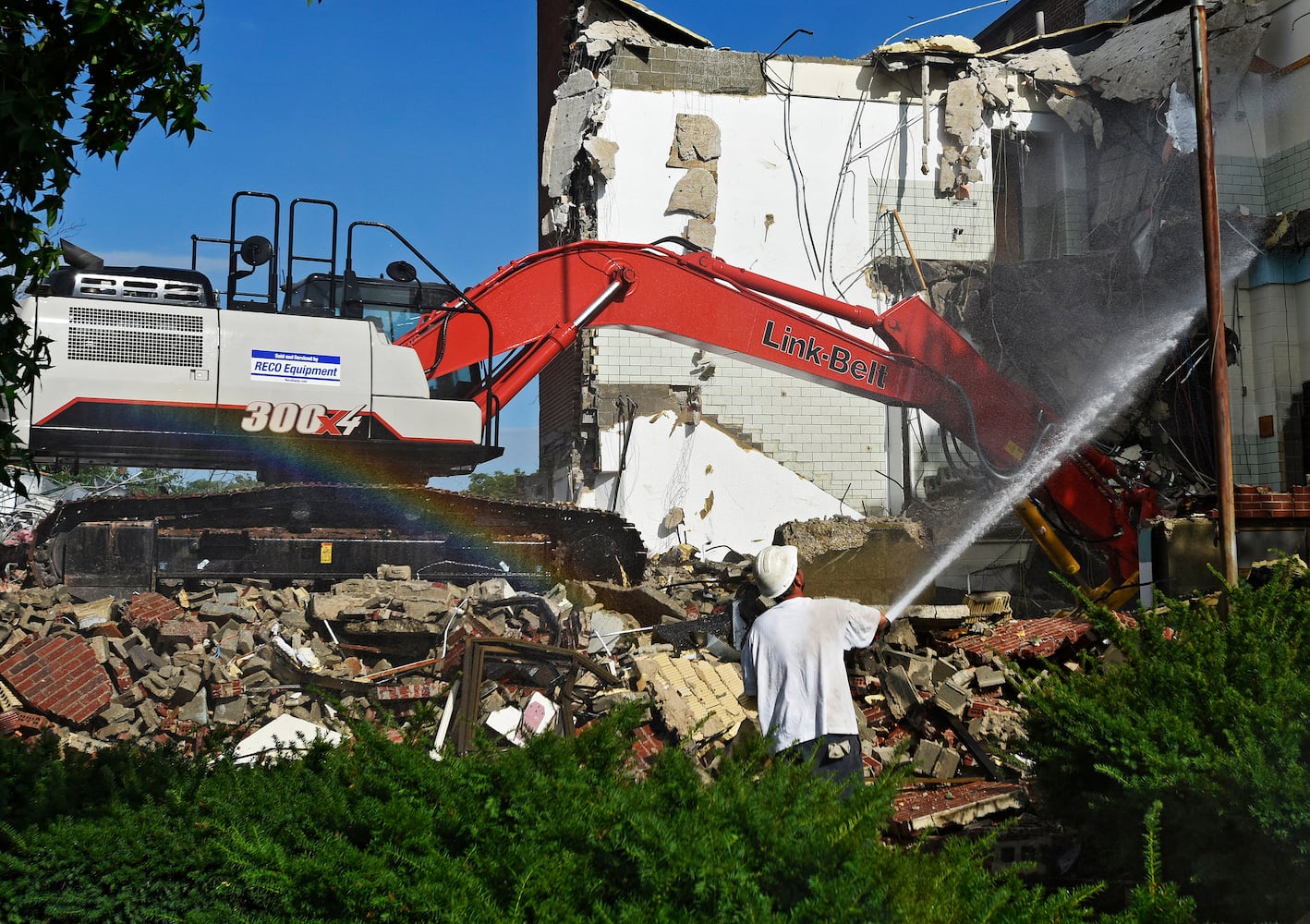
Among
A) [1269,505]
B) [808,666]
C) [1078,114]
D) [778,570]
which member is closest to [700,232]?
[1078,114]

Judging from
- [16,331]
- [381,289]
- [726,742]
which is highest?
[381,289]

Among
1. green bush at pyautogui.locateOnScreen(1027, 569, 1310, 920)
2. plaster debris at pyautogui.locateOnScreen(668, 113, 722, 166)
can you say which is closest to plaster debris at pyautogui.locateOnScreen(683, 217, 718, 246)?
plaster debris at pyautogui.locateOnScreen(668, 113, 722, 166)

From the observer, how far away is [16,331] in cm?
349

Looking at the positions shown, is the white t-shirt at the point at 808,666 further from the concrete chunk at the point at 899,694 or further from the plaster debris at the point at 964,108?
the plaster debris at the point at 964,108

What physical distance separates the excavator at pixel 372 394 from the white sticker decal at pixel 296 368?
2 centimetres

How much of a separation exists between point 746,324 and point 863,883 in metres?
8.36

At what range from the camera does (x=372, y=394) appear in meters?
9.98

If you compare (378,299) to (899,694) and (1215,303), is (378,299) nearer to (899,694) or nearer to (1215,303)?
(899,694)

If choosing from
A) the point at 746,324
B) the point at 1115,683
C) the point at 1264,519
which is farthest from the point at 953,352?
the point at 1115,683

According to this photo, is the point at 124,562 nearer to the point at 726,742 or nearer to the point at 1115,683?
the point at 726,742

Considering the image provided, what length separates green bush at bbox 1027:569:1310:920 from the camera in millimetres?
3922

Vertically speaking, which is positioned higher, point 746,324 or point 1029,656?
point 746,324

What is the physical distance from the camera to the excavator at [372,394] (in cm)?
952

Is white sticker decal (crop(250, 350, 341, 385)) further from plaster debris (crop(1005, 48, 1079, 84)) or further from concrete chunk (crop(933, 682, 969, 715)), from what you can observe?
plaster debris (crop(1005, 48, 1079, 84))
